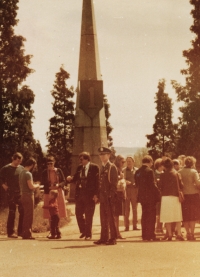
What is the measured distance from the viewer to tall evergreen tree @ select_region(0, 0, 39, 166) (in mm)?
34656

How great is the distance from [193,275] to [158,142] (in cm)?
6985

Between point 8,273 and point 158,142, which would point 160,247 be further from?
point 158,142

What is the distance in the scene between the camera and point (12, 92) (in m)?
36.3

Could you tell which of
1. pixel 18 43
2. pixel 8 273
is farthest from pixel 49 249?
pixel 18 43

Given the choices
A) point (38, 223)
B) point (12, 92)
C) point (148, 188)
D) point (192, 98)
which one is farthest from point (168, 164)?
point (192, 98)

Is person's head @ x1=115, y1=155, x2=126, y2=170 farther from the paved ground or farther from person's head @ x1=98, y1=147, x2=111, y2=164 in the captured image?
person's head @ x1=98, y1=147, x2=111, y2=164

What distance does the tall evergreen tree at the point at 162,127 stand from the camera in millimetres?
78062

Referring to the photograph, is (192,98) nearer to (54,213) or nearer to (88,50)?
(88,50)

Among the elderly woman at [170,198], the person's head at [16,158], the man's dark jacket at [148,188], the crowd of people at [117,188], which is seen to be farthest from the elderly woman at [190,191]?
the person's head at [16,158]

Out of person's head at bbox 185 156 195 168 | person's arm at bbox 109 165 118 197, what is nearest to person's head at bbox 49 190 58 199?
person's arm at bbox 109 165 118 197

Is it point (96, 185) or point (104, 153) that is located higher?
point (104, 153)

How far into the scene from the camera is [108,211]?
44.6 ft

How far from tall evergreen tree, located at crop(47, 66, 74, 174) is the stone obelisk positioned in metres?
29.4

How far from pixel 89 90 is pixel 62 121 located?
3267 centimetres
